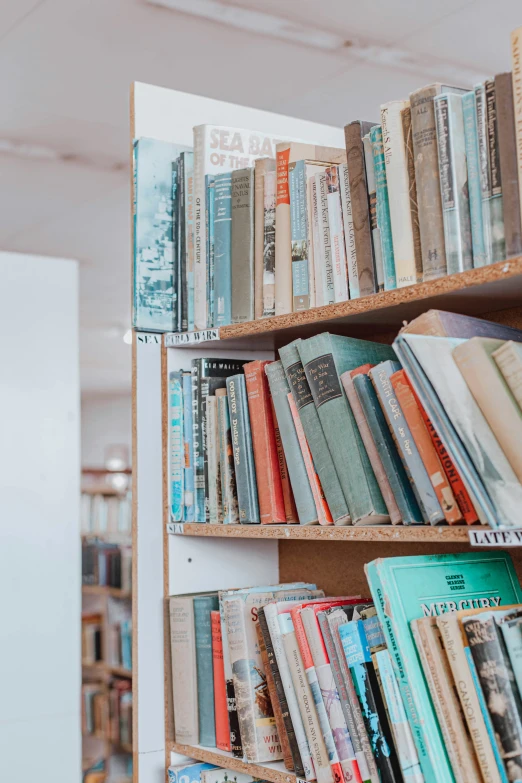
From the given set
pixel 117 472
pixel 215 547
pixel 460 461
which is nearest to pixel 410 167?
pixel 460 461

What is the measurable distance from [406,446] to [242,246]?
1.78 feet

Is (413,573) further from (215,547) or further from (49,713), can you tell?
(49,713)

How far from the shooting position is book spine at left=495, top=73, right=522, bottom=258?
41.2 inches

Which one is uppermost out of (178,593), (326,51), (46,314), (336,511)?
(326,51)

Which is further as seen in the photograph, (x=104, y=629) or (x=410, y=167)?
(x=104, y=629)

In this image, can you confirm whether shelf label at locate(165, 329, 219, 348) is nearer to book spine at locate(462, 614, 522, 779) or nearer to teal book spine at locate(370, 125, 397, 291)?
teal book spine at locate(370, 125, 397, 291)

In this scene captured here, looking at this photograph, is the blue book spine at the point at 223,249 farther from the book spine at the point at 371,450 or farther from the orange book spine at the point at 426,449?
the orange book spine at the point at 426,449

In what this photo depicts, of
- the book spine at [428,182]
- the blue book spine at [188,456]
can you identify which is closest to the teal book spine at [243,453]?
the blue book spine at [188,456]

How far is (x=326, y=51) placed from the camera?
106 inches

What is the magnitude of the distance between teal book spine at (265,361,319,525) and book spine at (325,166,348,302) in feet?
0.53

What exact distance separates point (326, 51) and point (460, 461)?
205 cm

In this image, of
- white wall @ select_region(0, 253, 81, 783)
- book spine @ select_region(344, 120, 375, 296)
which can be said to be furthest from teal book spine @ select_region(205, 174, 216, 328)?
white wall @ select_region(0, 253, 81, 783)

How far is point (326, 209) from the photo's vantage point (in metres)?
1.36

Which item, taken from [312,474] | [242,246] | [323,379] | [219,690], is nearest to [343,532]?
[312,474]
